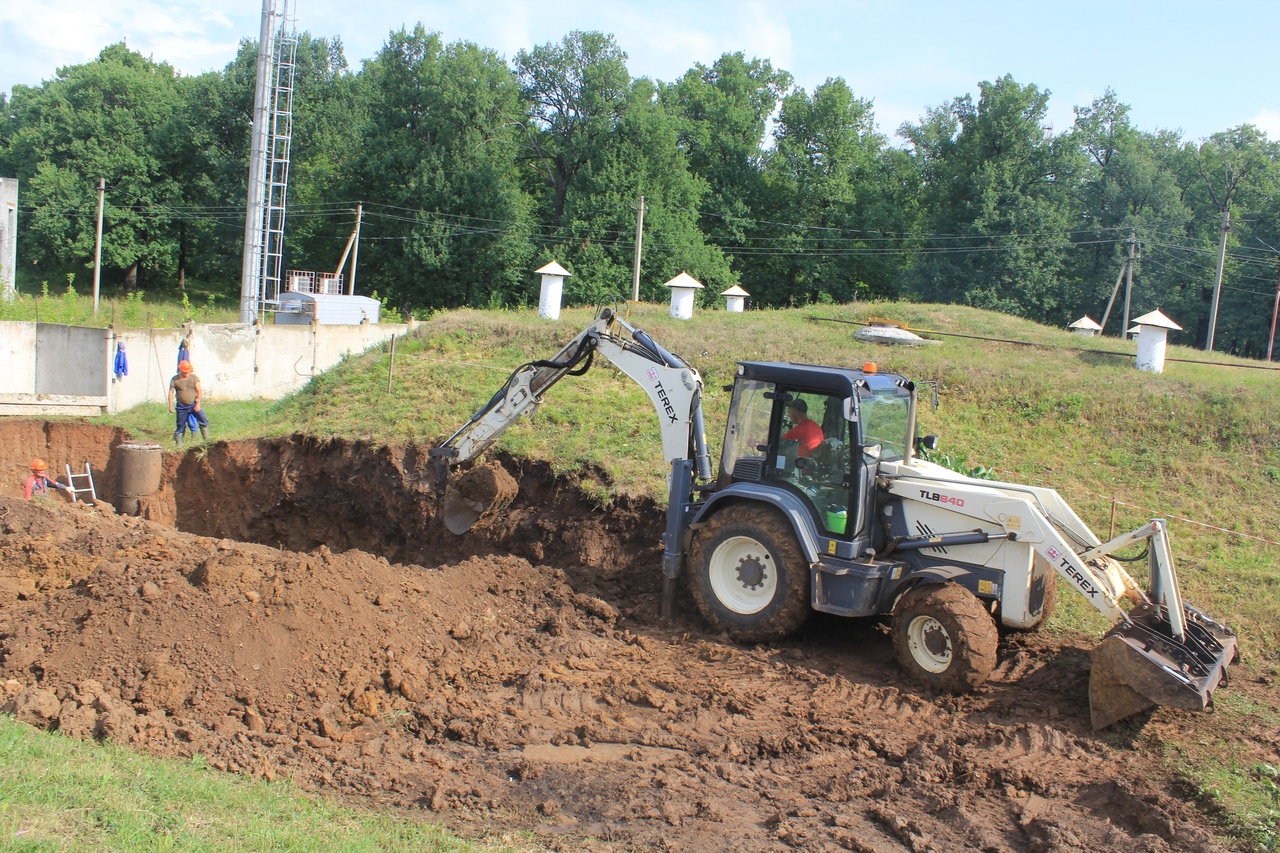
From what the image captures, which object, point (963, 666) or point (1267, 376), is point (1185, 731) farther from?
point (1267, 376)

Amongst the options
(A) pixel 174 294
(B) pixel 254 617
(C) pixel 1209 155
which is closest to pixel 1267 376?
Answer: (B) pixel 254 617

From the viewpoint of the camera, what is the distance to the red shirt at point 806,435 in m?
7.97

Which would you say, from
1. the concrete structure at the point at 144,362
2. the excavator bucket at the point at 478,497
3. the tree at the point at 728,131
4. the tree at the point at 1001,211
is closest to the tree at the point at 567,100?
the tree at the point at 728,131

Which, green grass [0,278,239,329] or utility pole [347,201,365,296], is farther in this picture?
utility pole [347,201,365,296]

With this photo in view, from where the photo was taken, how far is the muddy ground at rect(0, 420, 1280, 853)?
217 inches

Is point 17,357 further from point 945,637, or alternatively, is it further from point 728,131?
point 728,131

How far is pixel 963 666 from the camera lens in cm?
687

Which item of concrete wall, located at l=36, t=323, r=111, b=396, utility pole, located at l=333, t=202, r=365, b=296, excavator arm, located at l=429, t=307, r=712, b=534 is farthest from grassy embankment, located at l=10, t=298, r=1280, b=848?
utility pole, located at l=333, t=202, r=365, b=296

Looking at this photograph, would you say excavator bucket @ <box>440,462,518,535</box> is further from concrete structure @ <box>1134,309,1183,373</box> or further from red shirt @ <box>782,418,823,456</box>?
concrete structure @ <box>1134,309,1183,373</box>

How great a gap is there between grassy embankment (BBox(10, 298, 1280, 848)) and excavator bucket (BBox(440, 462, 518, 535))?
42.0 inches

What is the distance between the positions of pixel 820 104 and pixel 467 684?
49.4 meters

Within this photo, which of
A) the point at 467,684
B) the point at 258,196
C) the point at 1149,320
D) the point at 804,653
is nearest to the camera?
the point at 467,684

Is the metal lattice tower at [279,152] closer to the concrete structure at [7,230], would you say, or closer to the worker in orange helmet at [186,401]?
the concrete structure at [7,230]

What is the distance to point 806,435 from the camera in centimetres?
804
